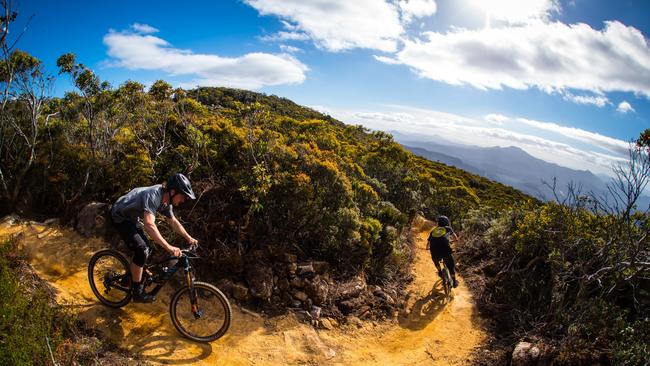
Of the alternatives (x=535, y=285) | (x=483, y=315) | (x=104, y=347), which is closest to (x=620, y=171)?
(x=535, y=285)

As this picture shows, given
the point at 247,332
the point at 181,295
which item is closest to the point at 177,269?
the point at 181,295

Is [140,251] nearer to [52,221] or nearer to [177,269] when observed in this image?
[177,269]

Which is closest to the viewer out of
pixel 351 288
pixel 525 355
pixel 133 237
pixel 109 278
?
pixel 133 237

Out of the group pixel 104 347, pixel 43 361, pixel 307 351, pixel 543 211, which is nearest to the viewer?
pixel 43 361

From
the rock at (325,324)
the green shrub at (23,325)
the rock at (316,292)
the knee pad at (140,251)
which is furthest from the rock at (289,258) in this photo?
the green shrub at (23,325)

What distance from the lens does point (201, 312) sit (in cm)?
533

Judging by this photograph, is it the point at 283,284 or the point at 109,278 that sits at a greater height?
the point at 109,278

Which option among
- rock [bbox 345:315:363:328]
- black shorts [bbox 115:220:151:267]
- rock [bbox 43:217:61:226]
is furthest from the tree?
rock [bbox 345:315:363:328]

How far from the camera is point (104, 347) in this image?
4762 mm

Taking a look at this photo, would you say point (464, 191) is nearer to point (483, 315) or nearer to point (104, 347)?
point (483, 315)

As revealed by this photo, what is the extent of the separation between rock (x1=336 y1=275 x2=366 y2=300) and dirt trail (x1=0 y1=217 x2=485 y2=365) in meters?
0.68

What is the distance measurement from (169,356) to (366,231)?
16.5 ft

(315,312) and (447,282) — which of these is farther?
(447,282)

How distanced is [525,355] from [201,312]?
5.49 m
